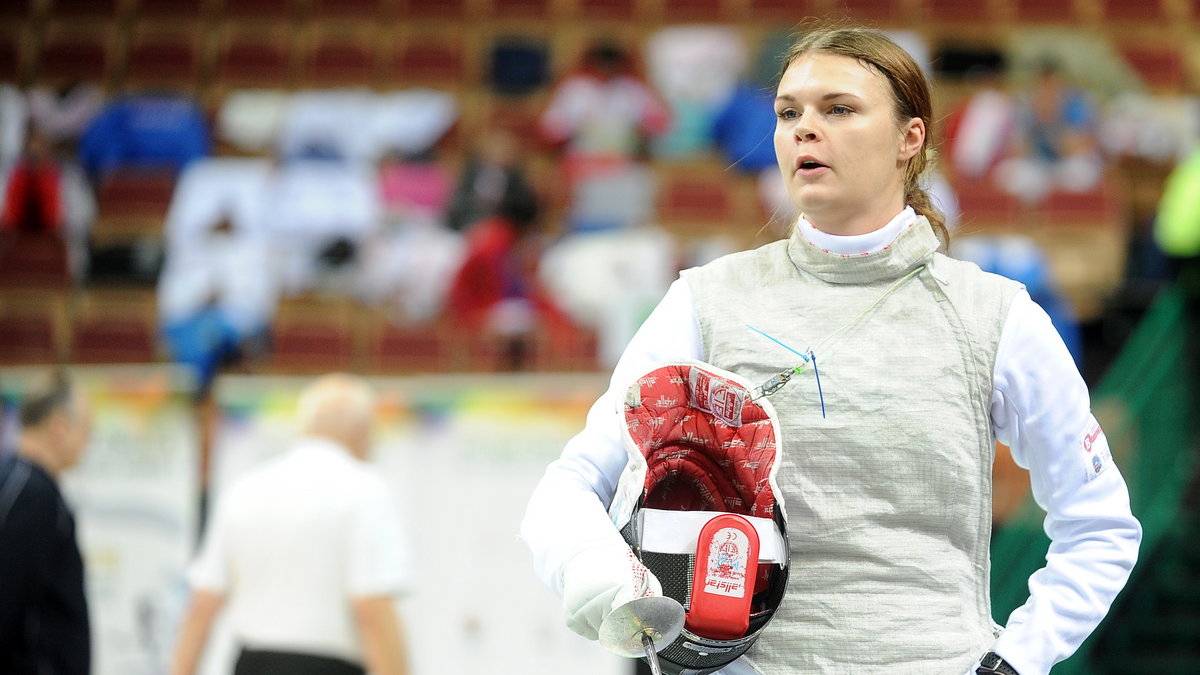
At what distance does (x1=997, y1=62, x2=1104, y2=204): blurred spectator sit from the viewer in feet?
26.0

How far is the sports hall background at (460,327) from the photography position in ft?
17.9

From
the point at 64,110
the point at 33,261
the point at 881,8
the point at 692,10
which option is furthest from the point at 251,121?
the point at 881,8

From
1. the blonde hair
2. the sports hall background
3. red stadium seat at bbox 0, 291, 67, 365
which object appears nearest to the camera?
the blonde hair

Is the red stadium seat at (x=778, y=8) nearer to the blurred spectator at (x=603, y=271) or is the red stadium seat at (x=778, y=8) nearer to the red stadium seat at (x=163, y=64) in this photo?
the blurred spectator at (x=603, y=271)

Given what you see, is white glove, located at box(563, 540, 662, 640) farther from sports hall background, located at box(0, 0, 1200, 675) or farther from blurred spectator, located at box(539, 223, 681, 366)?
blurred spectator, located at box(539, 223, 681, 366)

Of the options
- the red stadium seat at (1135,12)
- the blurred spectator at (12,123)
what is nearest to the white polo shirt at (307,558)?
the blurred spectator at (12,123)

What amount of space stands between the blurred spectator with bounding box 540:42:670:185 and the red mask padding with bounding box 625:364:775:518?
691 cm

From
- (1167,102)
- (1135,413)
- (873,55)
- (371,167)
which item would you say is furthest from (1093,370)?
(873,55)

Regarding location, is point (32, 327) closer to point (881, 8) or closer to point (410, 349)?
point (410, 349)

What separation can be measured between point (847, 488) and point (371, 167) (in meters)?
7.32

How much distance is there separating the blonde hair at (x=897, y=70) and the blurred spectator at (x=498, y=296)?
17.5 feet

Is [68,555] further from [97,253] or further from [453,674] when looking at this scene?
[97,253]

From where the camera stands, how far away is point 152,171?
353 inches

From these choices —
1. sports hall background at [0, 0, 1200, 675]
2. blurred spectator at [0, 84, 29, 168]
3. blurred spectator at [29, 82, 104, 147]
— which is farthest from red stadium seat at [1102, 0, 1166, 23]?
blurred spectator at [0, 84, 29, 168]
